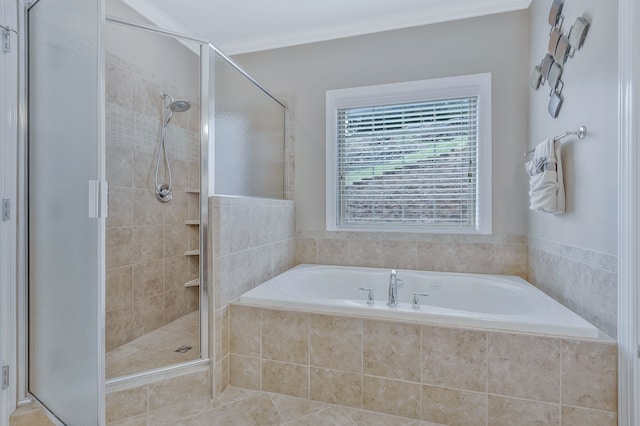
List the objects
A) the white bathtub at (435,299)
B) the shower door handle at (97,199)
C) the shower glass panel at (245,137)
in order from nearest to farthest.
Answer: the shower door handle at (97,199), the white bathtub at (435,299), the shower glass panel at (245,137)

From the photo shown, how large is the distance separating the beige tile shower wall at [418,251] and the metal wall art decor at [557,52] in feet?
3.32

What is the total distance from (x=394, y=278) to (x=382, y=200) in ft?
2.93

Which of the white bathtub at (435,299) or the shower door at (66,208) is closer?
the shower door at (66,208)

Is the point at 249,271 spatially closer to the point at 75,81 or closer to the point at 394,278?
the point at 394,278

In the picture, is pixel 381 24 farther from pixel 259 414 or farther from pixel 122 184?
pixel 259 414

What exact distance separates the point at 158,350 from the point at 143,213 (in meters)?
0.91

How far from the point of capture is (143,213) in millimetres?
2180

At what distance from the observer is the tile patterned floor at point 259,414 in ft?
4.96

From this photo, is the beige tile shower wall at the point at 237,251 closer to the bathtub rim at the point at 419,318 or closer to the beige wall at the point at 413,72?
the bathtub rim at the point at 419,318

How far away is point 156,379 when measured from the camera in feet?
5.21

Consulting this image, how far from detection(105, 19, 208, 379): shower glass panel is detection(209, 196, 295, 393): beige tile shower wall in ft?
0.35

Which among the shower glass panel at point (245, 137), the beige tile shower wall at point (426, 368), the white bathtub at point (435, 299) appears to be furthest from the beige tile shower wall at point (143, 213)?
the white bathtub at point (435, 299)

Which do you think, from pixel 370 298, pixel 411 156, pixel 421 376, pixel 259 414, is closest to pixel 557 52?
pixel 411 156

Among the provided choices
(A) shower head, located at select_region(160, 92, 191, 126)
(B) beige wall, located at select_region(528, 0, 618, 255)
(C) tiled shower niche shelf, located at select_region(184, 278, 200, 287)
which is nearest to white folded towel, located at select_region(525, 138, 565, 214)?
(B) beige wall, located at select_region(528, 0, 618, 255)
